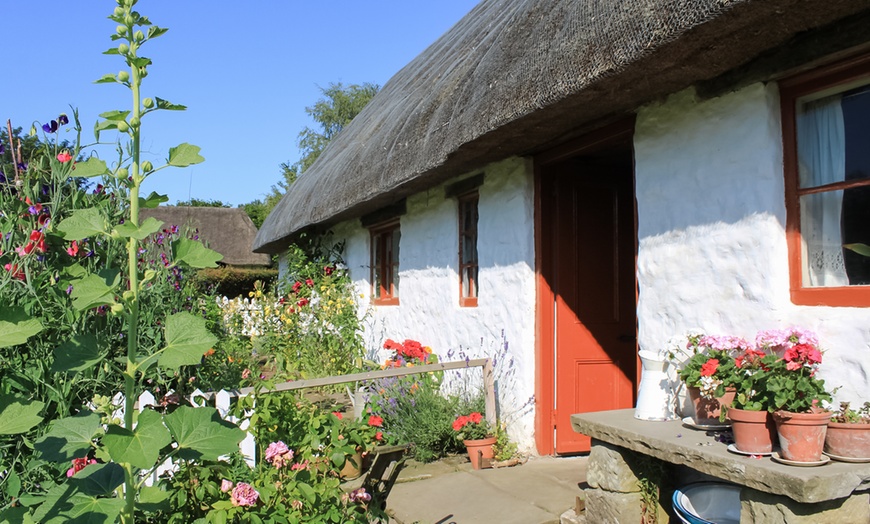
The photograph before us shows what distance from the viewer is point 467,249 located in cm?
586

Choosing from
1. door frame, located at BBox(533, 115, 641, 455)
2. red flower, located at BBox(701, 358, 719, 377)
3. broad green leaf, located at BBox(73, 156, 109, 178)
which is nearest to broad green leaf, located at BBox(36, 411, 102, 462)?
broad green leaf, located at BBox(73, 156, 109, 178)

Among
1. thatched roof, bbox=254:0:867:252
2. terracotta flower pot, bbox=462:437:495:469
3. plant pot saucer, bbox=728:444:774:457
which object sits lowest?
terracotta flower pot, bbox=462:437:495:469

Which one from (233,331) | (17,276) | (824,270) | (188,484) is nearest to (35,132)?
(17,276)

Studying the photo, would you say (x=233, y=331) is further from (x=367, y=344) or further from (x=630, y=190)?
(x=630, y=190)

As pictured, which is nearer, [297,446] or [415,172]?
[297,446]

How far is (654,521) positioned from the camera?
3.18m

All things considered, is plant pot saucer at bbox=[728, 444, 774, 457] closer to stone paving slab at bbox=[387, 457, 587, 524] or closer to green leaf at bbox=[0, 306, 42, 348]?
stone paving slab at bbox=[387, 457, 587, 524]

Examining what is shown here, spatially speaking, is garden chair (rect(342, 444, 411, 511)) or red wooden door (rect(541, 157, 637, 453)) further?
red wooden door (rect(541, 157, 637, 453))

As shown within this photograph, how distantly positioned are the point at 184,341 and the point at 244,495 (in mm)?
967

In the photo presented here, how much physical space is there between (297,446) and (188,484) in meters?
0.38

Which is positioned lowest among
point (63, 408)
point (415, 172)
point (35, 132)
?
point (63, 408)

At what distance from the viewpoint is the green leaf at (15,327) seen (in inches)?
51.2

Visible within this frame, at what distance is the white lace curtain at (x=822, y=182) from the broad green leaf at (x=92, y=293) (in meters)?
2.71

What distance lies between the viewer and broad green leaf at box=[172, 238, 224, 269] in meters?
1.37
